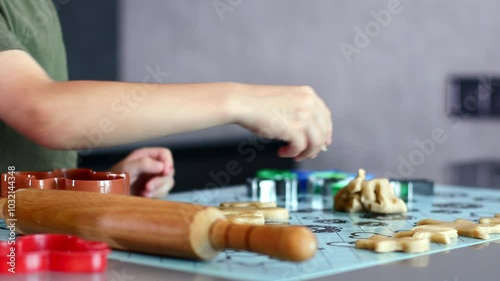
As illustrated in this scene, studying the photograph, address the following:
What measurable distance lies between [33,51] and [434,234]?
0.81m

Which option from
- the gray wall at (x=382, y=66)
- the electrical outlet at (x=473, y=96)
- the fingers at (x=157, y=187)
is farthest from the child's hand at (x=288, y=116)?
the electrical outlet at (x=473, y=96)

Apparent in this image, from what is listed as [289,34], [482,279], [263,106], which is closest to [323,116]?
[263,106]

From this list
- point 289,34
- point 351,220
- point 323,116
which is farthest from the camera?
point 289,34

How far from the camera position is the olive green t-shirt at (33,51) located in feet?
4.47

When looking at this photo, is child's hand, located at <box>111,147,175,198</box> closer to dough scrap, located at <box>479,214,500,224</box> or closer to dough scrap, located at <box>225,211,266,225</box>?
dough scrap, located at <box>225,211,266,225</box>

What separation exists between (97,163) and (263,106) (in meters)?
2.07

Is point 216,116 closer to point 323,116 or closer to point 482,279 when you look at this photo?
point 323,116

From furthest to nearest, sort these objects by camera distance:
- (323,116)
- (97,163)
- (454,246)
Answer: (97,163) → (323,116) → (454,246)

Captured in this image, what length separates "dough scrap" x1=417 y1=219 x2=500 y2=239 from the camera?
3.43ft

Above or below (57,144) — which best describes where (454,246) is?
below

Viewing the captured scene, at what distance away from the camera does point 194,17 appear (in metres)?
3.58

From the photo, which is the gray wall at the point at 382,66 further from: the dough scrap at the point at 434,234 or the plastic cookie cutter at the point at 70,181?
the dough scrap at the point at 434,234

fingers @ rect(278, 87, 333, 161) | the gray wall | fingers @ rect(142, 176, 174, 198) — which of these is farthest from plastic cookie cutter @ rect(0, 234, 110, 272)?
the gray wall

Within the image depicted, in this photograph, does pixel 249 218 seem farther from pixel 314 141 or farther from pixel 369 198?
pixel 369 198
